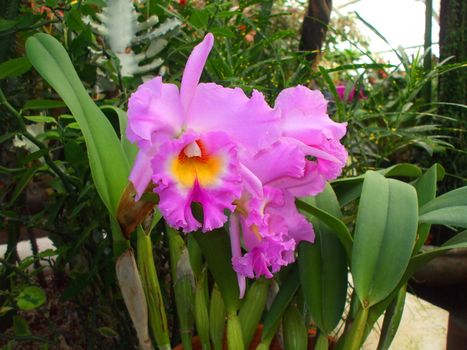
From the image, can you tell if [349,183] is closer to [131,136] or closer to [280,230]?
[280,230]

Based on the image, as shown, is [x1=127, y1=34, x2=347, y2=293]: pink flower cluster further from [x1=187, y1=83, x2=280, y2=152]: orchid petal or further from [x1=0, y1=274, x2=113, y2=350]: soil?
[x1=0, y1=274, x2=113, y2=350]: soil

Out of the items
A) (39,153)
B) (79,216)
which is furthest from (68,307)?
(39,153)

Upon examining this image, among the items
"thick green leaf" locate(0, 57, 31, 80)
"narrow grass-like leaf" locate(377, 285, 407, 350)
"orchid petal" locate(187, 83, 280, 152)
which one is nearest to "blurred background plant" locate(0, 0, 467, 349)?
"thick green leaf" locate(0, 57, 31, 80)

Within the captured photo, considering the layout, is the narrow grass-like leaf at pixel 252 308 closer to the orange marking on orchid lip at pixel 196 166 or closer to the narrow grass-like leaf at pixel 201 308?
the narrow grass-like leaf at pixel 201 308

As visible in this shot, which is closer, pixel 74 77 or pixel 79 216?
pixel 74 77

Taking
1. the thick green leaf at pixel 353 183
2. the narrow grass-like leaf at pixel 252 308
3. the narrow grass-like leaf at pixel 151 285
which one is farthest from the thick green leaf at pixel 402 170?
the narrow grass-like leaf at pixel 151 285

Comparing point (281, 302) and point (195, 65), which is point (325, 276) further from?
point (195, 65)
